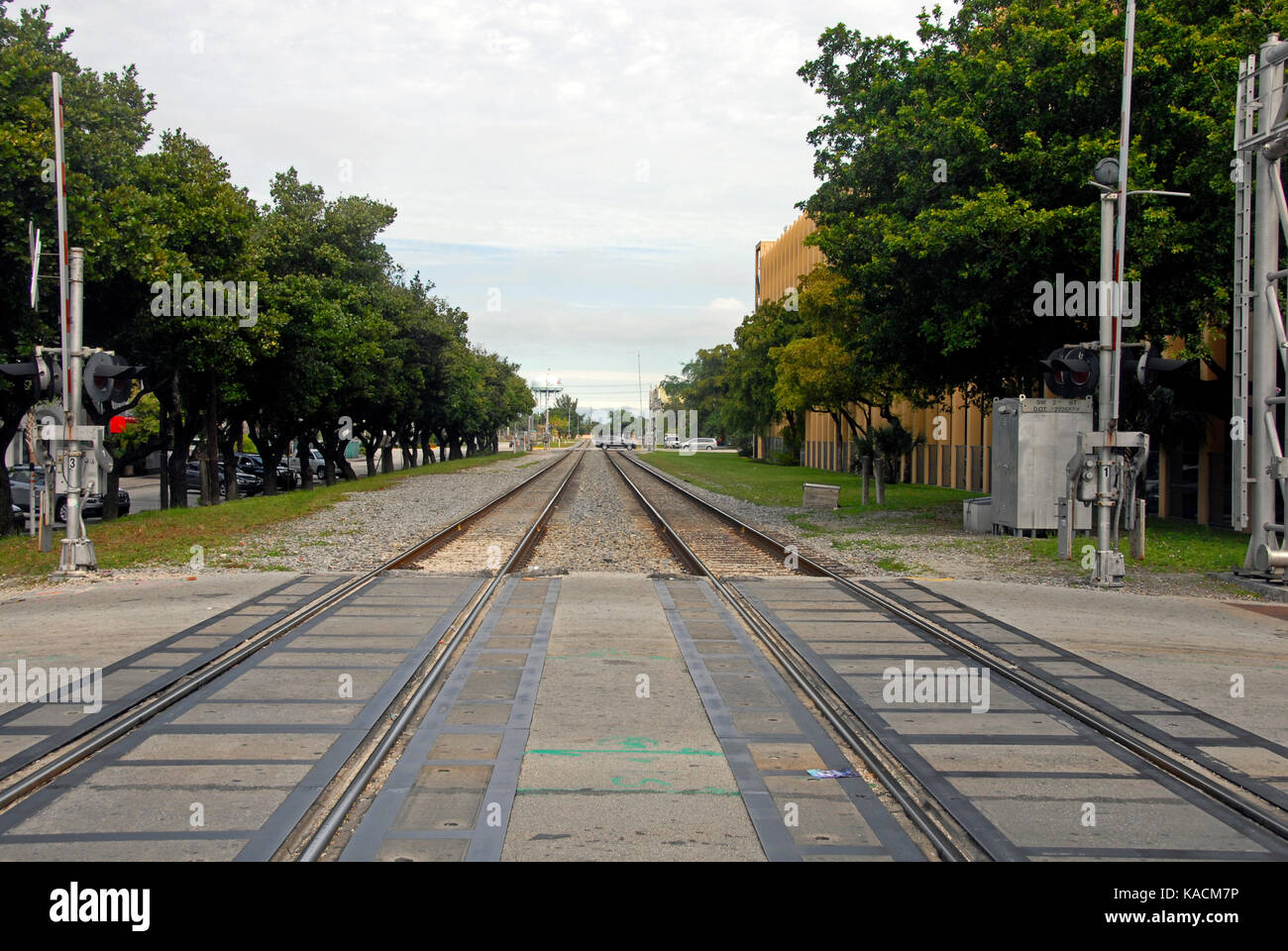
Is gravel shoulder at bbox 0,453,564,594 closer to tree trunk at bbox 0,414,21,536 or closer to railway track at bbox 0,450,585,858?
railway track at bbox 0,450,585,858

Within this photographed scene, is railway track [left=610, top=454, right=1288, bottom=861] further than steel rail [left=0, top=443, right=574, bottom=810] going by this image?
No

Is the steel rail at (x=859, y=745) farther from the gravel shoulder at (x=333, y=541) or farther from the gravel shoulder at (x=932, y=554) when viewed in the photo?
the gravel shoulder at (x=333, y=541)

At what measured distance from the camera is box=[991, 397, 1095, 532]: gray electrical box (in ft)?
65.9

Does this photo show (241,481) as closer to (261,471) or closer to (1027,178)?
(261,471)

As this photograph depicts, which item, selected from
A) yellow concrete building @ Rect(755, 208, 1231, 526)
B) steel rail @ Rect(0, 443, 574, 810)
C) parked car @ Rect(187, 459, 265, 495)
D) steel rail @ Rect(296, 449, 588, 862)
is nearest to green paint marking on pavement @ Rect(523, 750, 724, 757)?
steel rail @ Rect(296, 449, 588, 862)

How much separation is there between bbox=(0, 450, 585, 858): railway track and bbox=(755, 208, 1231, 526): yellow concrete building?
18.1 metres

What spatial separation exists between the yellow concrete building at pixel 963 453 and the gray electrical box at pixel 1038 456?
19.7ft

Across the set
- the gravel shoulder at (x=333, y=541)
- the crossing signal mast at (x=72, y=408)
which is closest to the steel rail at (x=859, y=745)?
the gravel shoulder at (x=333, y=541)

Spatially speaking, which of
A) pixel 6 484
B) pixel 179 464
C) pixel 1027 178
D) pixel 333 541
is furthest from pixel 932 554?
pixel 179 464

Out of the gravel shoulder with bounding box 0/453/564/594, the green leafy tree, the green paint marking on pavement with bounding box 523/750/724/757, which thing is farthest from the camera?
the green leafy tree

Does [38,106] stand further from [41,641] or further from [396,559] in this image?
[41,641]

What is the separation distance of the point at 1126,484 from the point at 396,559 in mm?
10915

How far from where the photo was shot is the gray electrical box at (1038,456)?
20.1m
